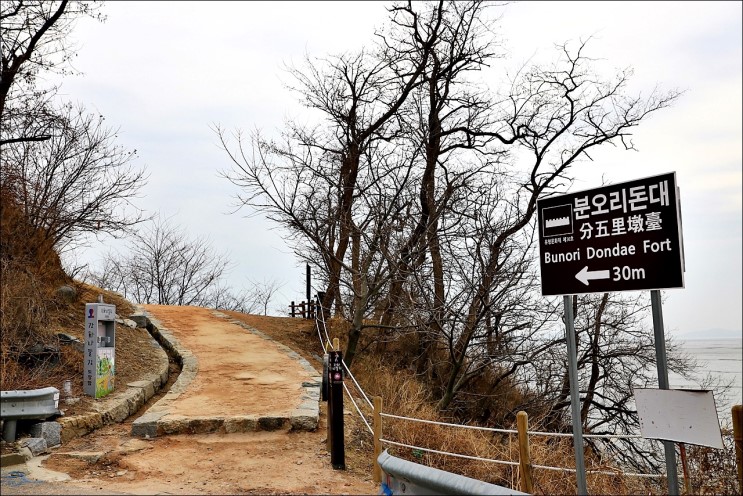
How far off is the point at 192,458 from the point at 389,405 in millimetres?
3952

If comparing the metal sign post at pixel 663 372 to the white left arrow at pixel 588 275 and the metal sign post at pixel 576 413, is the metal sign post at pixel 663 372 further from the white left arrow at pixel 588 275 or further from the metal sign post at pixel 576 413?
the metal sign post at pixel 576 413

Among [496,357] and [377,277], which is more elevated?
[377,277]

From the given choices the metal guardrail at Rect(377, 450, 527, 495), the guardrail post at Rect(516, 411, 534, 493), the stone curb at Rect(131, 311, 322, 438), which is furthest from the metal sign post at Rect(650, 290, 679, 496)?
the stone curb at Rect(131, 311, 322, 438)

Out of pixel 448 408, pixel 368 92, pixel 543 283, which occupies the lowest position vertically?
pixel 448 408

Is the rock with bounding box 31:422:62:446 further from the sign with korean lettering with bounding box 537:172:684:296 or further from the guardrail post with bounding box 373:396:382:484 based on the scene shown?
the sign with korean lettering with bounding box 537:172:684:296

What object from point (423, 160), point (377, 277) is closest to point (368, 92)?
point (423, 160)

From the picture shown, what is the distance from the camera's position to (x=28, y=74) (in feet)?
46.0

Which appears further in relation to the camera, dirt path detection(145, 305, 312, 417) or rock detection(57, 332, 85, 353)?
rock detection(57, 332, 85, 353)

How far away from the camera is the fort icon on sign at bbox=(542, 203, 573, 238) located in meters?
5.74

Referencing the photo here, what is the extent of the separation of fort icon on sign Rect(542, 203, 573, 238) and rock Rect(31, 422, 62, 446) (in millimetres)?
6900

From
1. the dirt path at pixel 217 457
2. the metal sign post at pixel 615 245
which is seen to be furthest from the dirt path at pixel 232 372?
the metal sign post at pixel 615 245

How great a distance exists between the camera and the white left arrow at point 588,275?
542 cm

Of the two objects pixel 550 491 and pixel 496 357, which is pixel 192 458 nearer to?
pixel 550 491

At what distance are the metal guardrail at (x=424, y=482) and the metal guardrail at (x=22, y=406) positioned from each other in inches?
216
